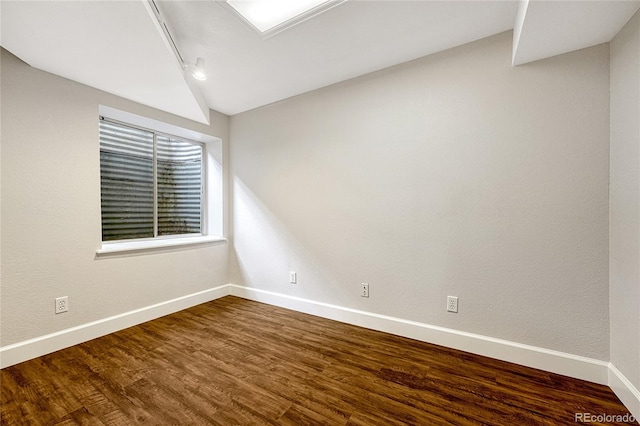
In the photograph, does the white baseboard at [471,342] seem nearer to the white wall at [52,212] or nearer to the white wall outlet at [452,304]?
the white wall outlet at [452,304]

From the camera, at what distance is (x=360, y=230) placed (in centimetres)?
252

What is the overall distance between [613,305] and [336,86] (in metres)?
2.68

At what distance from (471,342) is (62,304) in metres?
3.29

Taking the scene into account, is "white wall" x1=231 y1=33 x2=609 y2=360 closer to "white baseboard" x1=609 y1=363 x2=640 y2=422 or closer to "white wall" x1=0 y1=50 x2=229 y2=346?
"white baseboard" x1=609 y1=363 x2=640 y2=422

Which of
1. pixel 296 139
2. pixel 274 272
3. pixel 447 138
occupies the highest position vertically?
pixel 296 139

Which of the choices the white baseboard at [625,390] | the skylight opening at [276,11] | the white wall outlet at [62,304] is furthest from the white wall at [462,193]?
the white wall outlet at [62,304]

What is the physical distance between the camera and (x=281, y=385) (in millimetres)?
1654

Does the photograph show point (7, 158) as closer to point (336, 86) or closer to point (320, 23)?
point (320, 23)

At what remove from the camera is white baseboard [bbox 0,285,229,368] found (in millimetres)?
1878

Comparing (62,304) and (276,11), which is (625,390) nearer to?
(276,11)

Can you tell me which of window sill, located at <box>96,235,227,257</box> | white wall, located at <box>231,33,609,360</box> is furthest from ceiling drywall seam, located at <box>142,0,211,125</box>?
window sill, located at <box>96,235,227,257</box>

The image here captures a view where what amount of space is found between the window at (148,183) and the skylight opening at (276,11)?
187cm

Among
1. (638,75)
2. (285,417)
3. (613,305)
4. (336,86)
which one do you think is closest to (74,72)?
(336,86)

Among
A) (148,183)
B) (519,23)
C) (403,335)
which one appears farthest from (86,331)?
(519,23)
